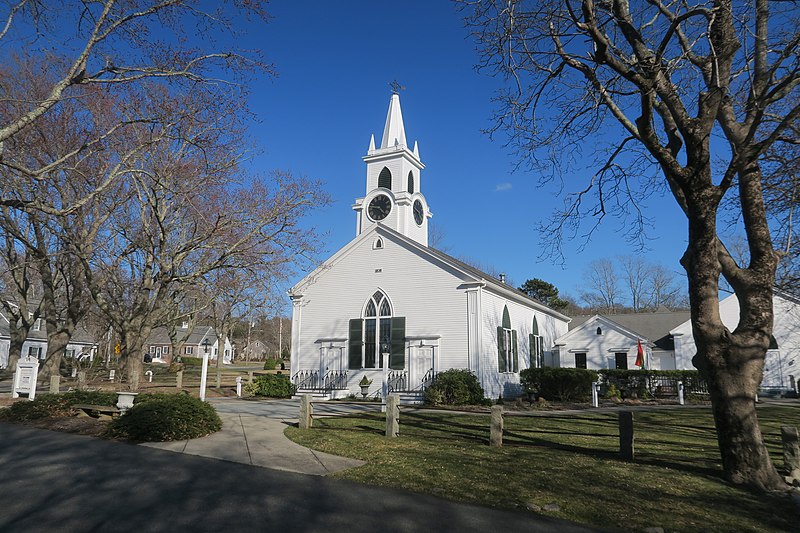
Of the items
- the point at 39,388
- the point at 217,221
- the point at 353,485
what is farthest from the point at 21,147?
the point at 353,485

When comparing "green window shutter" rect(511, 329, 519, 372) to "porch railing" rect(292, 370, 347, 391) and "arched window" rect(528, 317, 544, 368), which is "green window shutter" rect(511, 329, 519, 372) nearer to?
"arched window" rect(528, 317, 544, 368)

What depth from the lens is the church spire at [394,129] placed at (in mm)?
28609

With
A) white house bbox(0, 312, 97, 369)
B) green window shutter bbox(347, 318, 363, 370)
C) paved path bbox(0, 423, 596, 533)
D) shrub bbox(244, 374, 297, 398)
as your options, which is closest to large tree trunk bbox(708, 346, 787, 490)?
paved path bbox(0, 423, 596, 533)

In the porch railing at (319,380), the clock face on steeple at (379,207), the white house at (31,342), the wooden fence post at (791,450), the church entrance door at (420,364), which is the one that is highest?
the clock face on steeple at (379,207)

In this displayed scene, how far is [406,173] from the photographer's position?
2764 cm

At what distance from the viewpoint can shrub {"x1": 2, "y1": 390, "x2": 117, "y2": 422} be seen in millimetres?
13234

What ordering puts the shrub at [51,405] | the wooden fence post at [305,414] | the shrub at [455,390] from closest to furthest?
the wooden fence post at [305,414], the shrub at [51,405], the shrub at [455,390]

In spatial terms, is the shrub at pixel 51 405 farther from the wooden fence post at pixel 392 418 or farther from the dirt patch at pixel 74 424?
the wooden fence post at pixel 392 418

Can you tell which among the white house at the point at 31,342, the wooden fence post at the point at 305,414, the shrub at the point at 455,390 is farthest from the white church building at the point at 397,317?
the white house at the point at 31,342

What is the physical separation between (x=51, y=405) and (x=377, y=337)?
12415mm

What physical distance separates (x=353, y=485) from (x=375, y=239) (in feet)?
57.2

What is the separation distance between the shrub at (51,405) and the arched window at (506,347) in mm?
14997

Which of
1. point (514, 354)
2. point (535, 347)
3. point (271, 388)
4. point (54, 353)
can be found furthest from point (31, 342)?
point (514, 354)

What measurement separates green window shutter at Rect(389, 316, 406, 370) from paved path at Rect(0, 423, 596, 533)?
1432 centimetres
